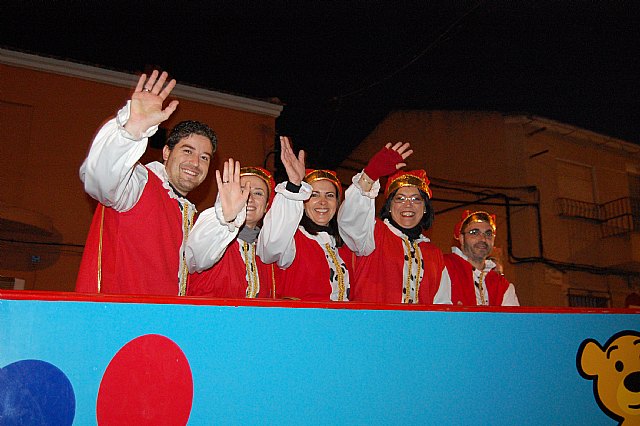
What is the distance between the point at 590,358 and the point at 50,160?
30.6 ft

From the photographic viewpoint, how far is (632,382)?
2656mm

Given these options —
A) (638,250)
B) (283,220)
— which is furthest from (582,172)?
(283,220)

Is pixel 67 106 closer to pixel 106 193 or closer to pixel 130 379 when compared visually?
pixel 106 193

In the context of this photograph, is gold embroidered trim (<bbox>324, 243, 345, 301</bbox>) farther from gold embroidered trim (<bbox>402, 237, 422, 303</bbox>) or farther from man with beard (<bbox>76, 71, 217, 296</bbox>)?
man with beard (<bbox>76, 71, 217, 296</bbox>)

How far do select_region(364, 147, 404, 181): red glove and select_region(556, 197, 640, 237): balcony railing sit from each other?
1142 centimetres

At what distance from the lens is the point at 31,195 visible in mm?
9445

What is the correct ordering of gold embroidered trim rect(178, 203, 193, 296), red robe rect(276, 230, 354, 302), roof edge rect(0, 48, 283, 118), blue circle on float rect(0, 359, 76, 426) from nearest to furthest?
blue circle on float rect(0, 359, 76, 426), gold embroidered trim rect(178, 203, 193, 296), red robe rect(276, 230, 354, 302), roof edge rect(0, 48, 283, 118)

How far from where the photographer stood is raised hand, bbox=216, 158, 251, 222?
2.88 m

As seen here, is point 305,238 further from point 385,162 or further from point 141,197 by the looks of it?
point 141,197

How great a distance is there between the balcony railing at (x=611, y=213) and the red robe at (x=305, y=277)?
38.5ft

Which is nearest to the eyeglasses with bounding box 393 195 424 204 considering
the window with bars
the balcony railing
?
the window with bars

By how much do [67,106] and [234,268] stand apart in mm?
7866

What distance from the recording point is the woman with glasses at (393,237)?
3.93 metres

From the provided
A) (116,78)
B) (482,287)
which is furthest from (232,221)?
(116,78)
